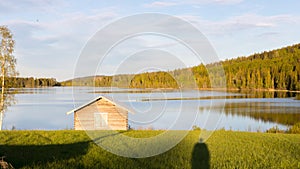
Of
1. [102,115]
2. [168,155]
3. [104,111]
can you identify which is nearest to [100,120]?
[102,115]

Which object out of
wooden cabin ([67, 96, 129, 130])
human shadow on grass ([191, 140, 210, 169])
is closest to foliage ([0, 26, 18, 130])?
wooden cabin ([67, 96, 129, 130])

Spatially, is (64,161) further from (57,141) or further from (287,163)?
(287,163)

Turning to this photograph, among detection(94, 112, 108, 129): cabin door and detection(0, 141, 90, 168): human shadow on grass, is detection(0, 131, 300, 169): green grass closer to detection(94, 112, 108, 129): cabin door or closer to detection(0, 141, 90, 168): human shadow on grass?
detection(0, 141, 90, 168): human shadow on grass

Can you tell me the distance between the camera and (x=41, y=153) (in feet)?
37.1

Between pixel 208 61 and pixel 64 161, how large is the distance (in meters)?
7.00

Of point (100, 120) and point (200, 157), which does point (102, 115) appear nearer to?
point (100, 120)

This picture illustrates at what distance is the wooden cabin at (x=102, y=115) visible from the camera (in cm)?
2194

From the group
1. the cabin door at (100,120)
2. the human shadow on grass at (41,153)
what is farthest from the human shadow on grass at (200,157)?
the cabin door at (100,120)

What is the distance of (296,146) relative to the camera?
14.6 metres

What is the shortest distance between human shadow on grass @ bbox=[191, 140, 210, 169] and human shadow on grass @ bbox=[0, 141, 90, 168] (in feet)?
12.5

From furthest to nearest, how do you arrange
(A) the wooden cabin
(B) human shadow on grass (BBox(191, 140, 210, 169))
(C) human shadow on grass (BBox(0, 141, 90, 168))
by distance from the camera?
(A) the wooden cabin
(B) human shadow on grass (BBox(191, 140, 210, 169))
(C) human shadow on grass (BBox(0, 141, 90, 168))

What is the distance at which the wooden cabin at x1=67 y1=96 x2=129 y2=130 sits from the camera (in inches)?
864

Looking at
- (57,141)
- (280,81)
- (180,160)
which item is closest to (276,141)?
(180,160)

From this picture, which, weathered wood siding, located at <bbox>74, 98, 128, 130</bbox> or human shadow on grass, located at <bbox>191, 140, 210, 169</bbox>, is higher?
weathered wood siding, located at <bbox>74, 98, 128, 130</bbox>
